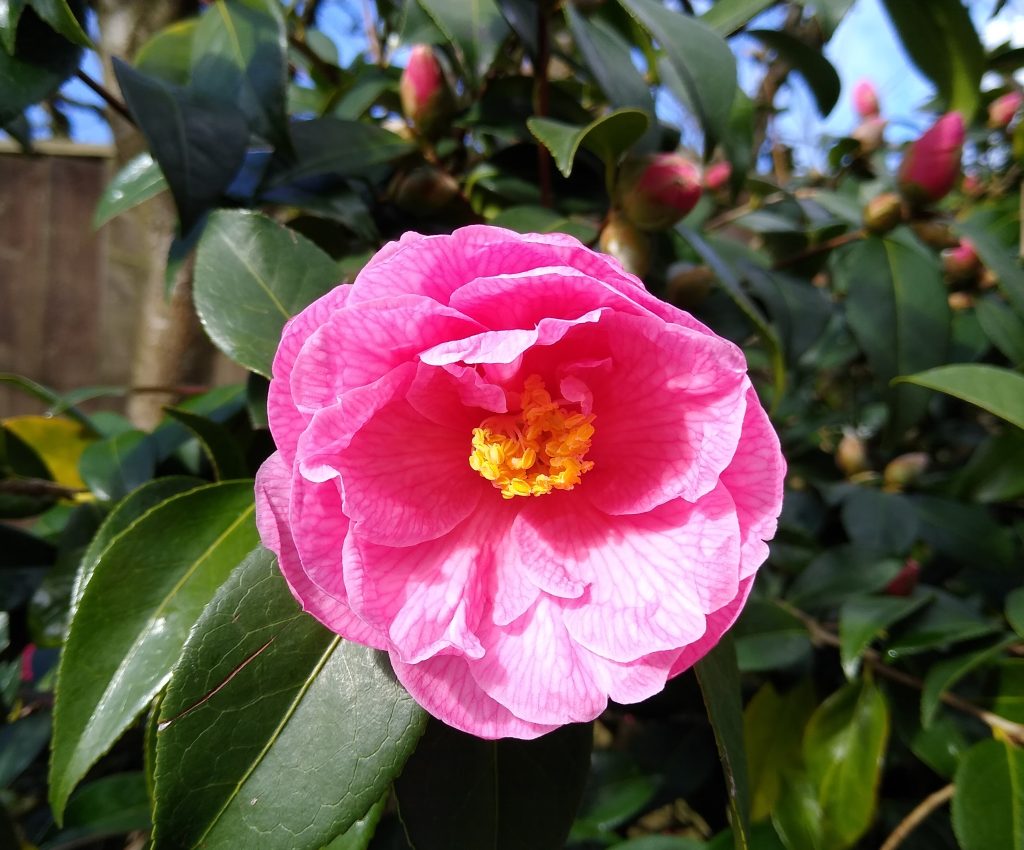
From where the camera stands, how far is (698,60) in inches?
25.7

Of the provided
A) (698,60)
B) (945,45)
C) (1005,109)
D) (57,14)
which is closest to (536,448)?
(698,60)

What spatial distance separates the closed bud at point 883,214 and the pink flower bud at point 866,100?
108 centimetres

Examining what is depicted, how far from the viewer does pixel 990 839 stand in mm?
753

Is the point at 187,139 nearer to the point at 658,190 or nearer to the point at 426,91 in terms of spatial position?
the point at 426,91

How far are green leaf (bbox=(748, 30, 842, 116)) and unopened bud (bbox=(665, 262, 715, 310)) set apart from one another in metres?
0.38

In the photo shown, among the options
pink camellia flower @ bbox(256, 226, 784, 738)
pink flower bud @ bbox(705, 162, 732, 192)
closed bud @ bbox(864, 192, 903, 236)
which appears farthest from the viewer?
pink flower bud @ bbox(705, 162, 732, 192)

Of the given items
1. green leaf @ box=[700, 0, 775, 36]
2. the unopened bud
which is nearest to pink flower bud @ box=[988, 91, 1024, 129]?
green leaf @ box=[700, 0, 775, 36]

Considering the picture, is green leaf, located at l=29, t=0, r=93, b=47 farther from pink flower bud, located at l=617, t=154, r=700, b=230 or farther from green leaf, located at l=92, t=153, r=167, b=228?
pink flower bud, located at l=617, t=154, r=700, b=230

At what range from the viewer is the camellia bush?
0.44 metres

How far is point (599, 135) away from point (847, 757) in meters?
0.85

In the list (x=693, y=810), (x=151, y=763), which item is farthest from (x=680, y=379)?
(x=693, y=810)

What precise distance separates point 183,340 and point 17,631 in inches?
24.5

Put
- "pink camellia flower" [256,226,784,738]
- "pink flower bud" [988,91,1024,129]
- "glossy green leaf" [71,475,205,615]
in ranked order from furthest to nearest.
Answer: "pink flower bud" [988,91,1024,129] < "glossy green leaf" [71,475,205,615] < "pink camellia flower" [256,226,784,738]

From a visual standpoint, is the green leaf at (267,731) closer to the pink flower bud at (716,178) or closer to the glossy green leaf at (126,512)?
the glossy green leaf at (126,512)
